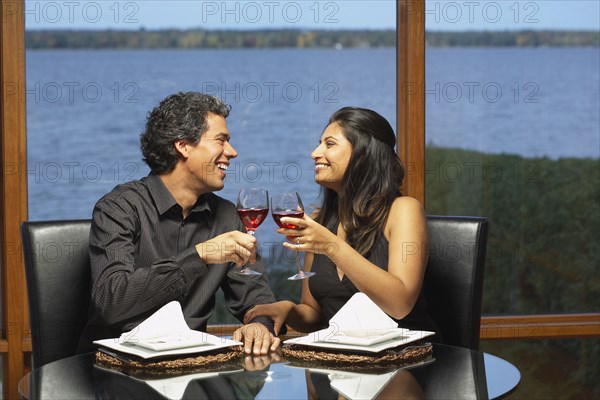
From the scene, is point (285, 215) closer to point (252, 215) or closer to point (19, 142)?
point (252, 215)

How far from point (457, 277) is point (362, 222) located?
1.15 ft

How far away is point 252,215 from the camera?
243 cm

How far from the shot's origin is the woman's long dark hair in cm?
284

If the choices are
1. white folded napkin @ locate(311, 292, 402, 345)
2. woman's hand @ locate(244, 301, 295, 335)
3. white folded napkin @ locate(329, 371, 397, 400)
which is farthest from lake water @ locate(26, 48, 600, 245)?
white folded napkin @ locate(329, 371, 397, 400)

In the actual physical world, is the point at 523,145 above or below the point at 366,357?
above

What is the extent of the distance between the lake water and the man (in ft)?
1.81

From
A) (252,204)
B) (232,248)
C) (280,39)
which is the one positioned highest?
(280,39)

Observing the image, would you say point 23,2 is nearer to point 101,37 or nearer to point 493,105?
point 101,37

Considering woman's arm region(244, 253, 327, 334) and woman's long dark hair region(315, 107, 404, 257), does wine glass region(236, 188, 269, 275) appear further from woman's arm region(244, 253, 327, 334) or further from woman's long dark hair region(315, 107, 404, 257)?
woman's long dark hair region(315, 107, 404, 257)

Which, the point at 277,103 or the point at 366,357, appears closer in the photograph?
the point at 366,357

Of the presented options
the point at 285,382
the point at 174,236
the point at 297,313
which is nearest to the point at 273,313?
the point at 297,313

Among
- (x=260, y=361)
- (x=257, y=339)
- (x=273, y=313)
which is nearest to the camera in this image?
(x=260, y=361)

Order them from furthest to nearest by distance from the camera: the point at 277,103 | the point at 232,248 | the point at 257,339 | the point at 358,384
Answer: the point at 277,103, the point at 232,248, the point at 257,339, the point at 358,384

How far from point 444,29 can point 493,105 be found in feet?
1.22
